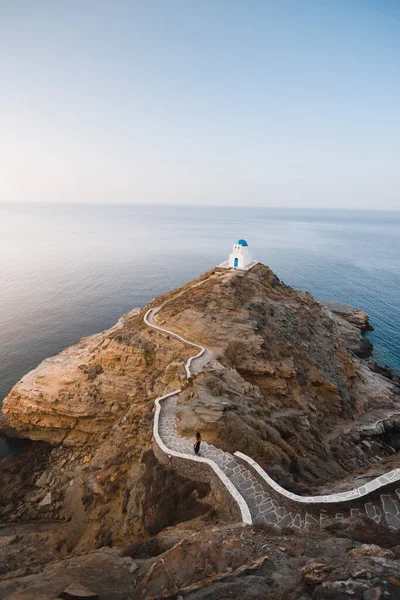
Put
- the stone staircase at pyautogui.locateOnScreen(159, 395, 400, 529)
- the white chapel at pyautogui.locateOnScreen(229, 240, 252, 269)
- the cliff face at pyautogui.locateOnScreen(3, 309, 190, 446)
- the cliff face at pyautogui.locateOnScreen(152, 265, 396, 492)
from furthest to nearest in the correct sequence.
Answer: the white chapel at pyautogui.locateOnScreen(229, 240, 252, 269)
the cliff face at pyautogui.locateOnScreen(3, 309, 190, 446)
the cliff face at pyautogui.locateOnScreen(152, 265, 396, 492)
the stone staircase at pyautogui.locateOnScreen(159, 395, 400, 529)

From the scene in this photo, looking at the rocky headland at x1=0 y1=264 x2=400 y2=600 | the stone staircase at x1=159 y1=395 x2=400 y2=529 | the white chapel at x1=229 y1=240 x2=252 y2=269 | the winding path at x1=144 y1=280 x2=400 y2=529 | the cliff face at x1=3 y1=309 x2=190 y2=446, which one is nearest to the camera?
the rocky headland at x1=0 y1=264 x2=400 y2=600

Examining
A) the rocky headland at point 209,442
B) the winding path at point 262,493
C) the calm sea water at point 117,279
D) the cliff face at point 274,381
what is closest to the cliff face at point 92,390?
the rocky headland at point 209,442

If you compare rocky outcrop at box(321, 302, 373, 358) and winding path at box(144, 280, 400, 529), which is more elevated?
winding path at box(144, 280, 400, 529)

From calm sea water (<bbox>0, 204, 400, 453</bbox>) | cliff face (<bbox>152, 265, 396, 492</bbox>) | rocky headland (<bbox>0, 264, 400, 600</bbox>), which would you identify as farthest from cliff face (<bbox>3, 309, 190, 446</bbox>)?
calm sea water (<bbox>0, 204, 400, 453</bbox>)

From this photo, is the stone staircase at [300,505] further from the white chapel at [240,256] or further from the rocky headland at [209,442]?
the white chapel at [240,256]

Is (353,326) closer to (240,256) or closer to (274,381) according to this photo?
(240,256)

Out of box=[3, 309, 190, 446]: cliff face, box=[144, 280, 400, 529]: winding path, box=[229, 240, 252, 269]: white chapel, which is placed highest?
box=[229, 240, 252, 269]: white chapel

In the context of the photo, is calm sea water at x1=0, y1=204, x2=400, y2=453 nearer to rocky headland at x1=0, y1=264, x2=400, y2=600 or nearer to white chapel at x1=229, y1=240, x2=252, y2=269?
rocky headland at x1=0, y1=264, x2=400, y2=600

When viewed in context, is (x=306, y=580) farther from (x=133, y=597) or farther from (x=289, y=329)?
(x=289, y=329)
